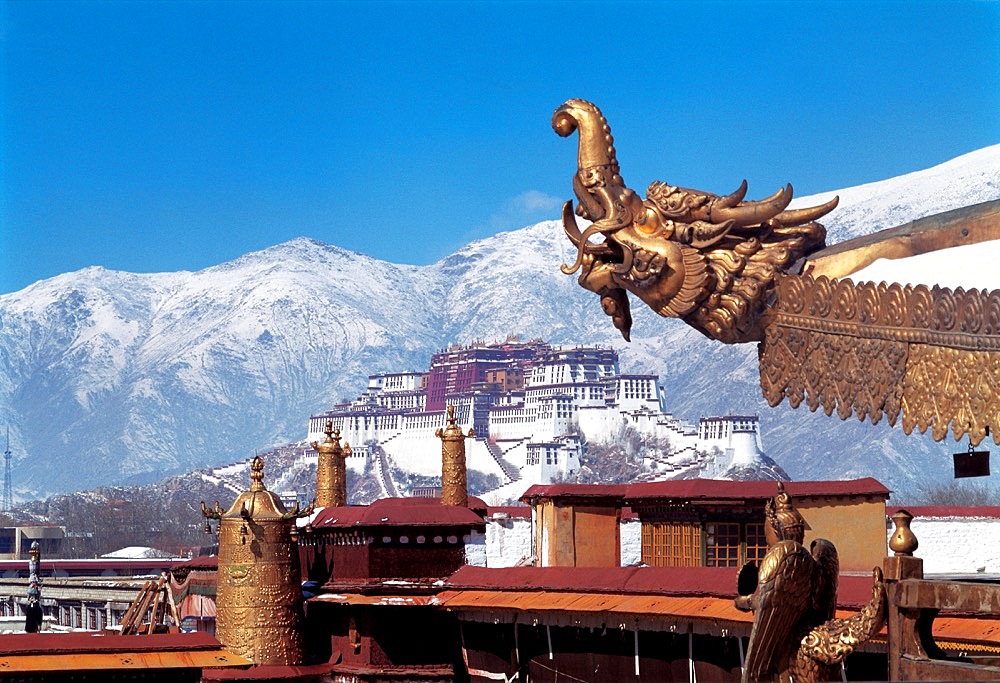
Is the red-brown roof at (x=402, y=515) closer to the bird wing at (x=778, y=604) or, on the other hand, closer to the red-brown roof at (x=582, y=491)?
the red-brown roof at (x=582, y=491)

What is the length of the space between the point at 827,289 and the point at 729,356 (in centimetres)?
18966

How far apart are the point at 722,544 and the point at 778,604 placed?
11.1m

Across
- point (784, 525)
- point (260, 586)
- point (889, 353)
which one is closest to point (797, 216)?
point (889, 353)

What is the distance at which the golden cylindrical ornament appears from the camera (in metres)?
14.6

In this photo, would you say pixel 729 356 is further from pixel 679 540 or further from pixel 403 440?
pixel 679 540

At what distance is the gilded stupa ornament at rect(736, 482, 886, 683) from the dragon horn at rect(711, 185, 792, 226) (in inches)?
38.6

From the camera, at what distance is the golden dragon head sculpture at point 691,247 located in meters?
4.48

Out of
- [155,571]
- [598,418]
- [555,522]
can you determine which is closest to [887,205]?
[598,418]

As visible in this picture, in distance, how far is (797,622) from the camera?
15.5 ft

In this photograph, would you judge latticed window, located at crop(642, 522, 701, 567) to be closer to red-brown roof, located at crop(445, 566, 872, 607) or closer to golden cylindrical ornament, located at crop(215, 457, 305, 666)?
red-brown roof, located at crop(445, 566, 872, 607)

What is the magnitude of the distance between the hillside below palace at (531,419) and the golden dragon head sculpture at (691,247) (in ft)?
379

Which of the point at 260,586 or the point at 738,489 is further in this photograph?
the point at 738,489

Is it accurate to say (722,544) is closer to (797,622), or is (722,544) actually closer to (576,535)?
(576,535)

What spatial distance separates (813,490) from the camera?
1528 cm
